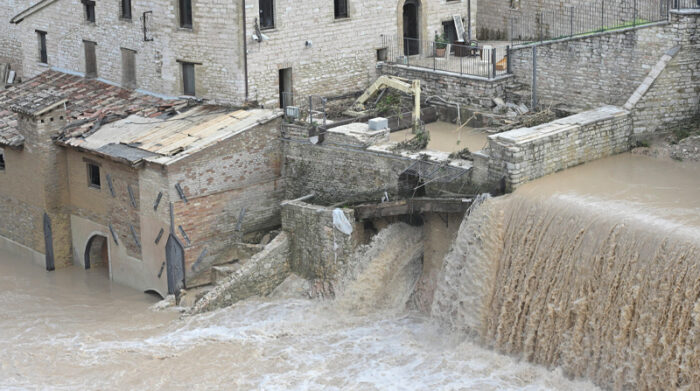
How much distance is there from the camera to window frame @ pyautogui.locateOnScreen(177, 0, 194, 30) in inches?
1184

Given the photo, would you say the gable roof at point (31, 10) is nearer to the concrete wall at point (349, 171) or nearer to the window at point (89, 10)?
the window at point (89, 10)

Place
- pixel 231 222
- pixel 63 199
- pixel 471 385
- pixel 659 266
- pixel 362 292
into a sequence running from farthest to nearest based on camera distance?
pixel 63 199, pixel 231 222, pixel 362 292, pixel 471 385, pixel 659 266

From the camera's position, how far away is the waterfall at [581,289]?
2183 cm

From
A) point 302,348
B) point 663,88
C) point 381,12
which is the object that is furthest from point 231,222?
point 663,88

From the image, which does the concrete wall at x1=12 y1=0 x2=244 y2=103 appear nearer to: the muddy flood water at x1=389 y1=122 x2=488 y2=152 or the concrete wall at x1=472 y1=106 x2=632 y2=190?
the muddy flood water at x1=389 y1=122 x2=488 y2=152

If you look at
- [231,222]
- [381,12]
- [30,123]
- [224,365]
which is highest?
[381,12]

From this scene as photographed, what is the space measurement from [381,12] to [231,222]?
289 inches

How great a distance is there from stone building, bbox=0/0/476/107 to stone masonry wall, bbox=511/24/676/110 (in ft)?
13.5

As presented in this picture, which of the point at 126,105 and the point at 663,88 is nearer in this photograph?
the point at 663,88

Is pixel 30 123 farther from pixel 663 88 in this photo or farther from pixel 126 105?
pixel 663 88

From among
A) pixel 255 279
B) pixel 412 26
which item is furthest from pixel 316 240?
pixel 412 26

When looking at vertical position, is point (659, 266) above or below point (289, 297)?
above

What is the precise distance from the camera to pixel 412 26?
33344 mm

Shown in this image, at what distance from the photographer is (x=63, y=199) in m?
31.3
